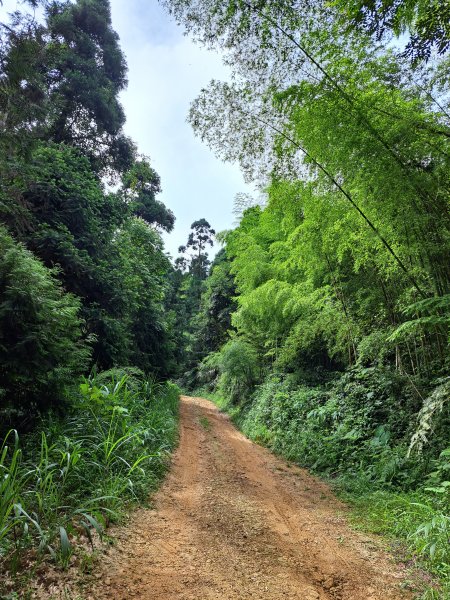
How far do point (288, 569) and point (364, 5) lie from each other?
4363 millimetres

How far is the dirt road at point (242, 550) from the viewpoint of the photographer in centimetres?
221

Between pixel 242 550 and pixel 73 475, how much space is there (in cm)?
167

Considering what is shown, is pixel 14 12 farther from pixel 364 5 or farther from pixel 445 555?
pixel 445 555

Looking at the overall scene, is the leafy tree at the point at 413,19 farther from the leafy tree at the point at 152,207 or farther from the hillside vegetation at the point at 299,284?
the leafy tree at the point at 152,207

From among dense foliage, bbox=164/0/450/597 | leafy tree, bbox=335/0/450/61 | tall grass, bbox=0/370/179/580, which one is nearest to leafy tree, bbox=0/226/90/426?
tall grass, bbox=0/370/179/580

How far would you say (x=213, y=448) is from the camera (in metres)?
6.48

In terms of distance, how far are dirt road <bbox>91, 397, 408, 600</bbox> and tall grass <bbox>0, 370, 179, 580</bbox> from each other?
0.93 ft

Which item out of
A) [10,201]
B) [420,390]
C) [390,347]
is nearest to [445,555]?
[420,390]

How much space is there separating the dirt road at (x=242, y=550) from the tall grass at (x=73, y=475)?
28 centimetres

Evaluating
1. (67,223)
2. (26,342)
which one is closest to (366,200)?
(26,342)

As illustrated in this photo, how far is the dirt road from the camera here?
7.23ft

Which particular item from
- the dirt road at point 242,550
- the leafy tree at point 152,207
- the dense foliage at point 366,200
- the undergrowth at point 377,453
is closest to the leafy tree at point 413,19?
the dense foliage at point 366,200

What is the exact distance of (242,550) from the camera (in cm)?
270

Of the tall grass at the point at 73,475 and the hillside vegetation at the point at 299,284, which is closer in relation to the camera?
the tall grass at the point at 73,475
